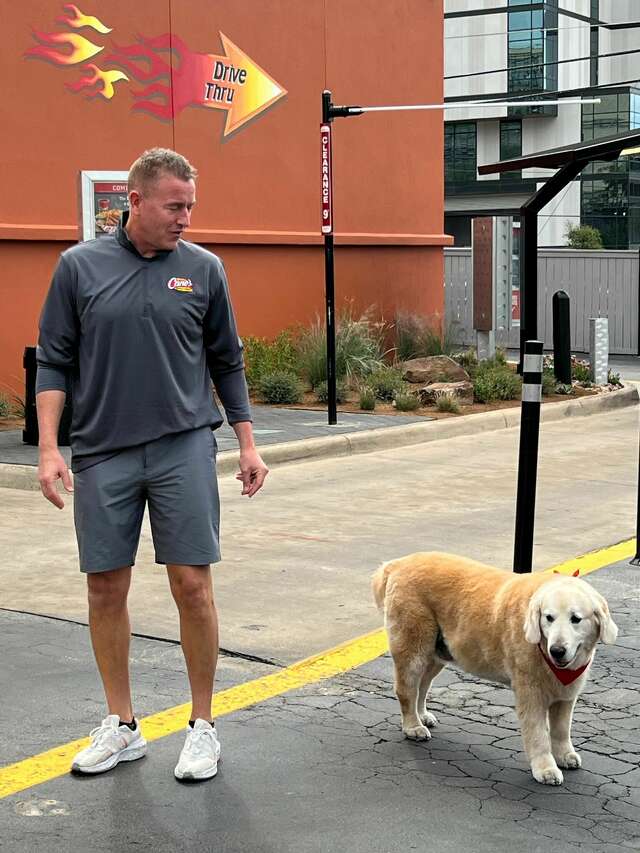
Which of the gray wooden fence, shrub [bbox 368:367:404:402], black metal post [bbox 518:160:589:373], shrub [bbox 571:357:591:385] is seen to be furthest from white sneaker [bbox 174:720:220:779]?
the gray wooden fence

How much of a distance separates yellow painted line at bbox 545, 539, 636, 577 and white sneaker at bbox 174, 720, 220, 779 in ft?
11.5

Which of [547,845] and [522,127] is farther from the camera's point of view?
[522,127]

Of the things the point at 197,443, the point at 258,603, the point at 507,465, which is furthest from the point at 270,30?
the point at 197,443

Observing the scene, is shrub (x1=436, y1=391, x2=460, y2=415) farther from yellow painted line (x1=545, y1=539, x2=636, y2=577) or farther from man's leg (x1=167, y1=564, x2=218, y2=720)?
man's leg (x1=167, y1=564, x2=218, y2=720)

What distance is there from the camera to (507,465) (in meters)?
12.5

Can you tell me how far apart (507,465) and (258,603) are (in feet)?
18.9

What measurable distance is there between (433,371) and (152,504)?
13.7 meters

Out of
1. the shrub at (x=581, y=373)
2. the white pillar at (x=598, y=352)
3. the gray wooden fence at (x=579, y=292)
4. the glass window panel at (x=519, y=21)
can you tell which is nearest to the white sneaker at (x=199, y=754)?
the shrub at (x=581, y=373)

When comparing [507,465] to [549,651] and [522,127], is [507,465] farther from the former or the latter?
[522,127]

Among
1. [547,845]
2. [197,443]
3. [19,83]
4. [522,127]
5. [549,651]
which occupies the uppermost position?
[522,127]

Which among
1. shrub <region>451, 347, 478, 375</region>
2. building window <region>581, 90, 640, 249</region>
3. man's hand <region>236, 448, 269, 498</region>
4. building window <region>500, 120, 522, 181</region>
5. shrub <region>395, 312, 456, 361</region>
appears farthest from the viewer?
building window <region>500, 120, 522, 181</region>

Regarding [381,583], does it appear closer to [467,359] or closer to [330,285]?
[330,285]

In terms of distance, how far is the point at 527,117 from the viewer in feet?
210

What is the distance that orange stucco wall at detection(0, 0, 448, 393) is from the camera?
15.8 meters
